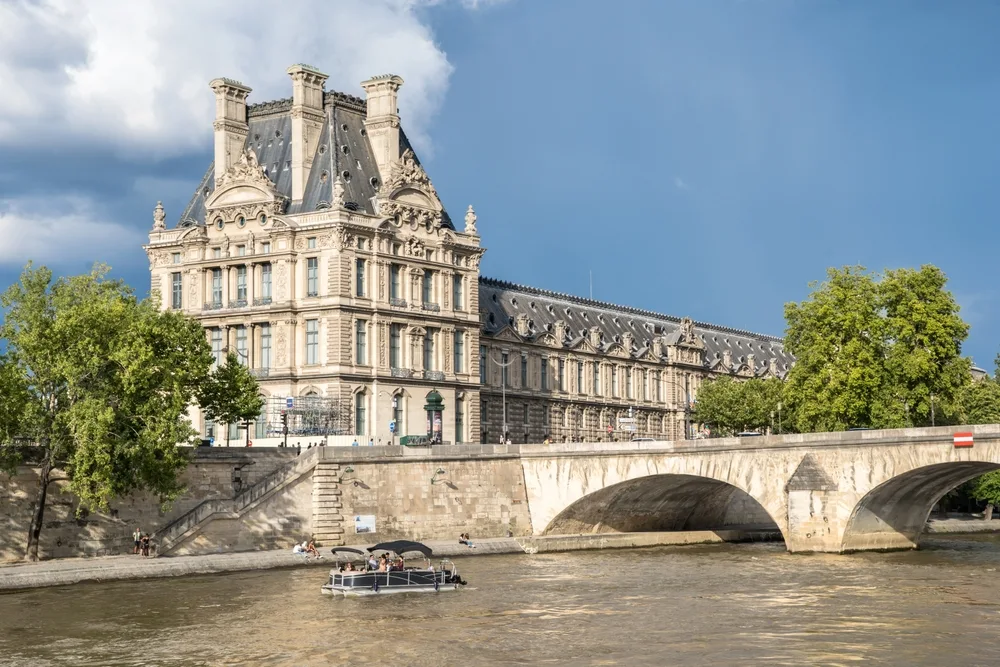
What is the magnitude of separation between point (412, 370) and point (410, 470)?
22.4m

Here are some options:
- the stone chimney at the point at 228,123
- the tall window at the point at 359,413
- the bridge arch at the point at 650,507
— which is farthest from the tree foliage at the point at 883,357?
the stone chimney at the point at 228,123

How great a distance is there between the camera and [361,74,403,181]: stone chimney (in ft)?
386

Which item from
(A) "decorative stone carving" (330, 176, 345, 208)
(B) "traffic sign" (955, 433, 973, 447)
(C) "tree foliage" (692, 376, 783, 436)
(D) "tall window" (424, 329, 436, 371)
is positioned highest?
(A) "decorative stone carving" (330, 176, 345, 208)

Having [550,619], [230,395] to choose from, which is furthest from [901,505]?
[230,395]

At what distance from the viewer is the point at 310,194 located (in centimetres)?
11369

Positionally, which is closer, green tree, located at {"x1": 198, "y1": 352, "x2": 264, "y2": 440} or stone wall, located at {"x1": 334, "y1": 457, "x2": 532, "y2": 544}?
green tree, located at {"x1": 198, "y1": 352, "x2": 264, "y2": 440}

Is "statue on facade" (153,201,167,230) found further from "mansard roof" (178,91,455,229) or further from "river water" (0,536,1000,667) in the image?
"river water" (0,536,1000,667)

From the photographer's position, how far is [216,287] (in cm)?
11494

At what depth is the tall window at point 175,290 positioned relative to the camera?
117 m

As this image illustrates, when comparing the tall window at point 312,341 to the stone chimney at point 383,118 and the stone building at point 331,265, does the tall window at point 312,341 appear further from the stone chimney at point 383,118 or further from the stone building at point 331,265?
the stone chimney at point 383,118

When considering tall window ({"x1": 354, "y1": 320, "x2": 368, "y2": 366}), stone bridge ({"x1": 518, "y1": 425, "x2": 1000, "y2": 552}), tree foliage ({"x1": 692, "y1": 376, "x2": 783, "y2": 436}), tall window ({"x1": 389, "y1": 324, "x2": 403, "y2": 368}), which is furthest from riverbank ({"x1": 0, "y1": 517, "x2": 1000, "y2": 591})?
tree foliage ({"x1": 692, "y1": 376, "x2": 783, "y2": 436})

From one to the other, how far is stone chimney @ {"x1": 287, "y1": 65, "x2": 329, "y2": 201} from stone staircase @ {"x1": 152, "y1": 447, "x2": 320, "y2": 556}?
1231 inches

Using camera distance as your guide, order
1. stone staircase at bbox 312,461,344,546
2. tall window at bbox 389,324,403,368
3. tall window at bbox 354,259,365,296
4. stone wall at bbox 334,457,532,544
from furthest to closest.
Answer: tall window at bbox 389,324,403,368 → tall window at bbox 354,259,365,296 → stone wall at bbox 334,457,532,544 → stone staircase at bbox 312,461,344,546

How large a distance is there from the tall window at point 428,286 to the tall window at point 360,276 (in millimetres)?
6450
